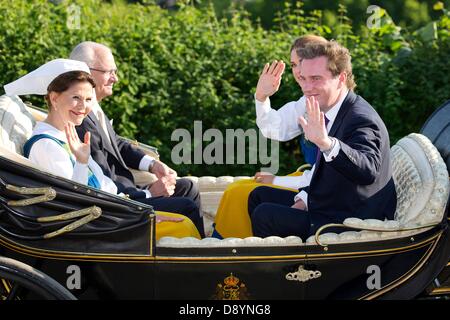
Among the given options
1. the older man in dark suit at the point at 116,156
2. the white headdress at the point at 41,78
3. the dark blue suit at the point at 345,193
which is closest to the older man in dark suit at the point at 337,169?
the dark blue suit at the point at 345,193

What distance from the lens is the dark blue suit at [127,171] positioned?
4.65 meters

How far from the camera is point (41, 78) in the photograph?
430 cm

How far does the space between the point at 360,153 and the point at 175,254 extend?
902 millimetres

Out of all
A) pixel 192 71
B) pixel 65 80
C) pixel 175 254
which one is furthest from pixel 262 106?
pixel 192 71

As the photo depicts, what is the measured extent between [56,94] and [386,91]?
354 centimetres

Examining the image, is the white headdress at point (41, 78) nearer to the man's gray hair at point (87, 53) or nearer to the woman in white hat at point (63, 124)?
the woman in white hat at point (63, 124)

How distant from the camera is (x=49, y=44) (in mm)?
7094

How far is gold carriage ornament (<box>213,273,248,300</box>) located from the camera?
4.00m

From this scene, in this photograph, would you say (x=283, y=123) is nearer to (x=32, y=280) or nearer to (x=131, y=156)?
(x=131, y=156)
